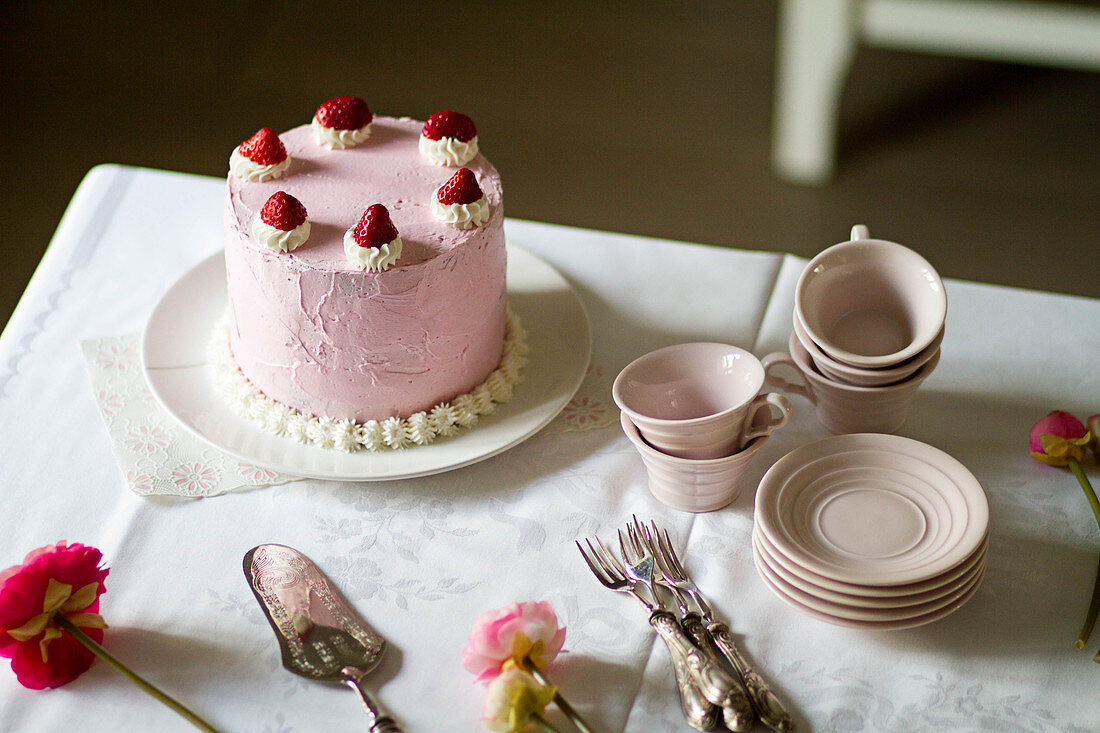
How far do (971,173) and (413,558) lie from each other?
8.46 ft

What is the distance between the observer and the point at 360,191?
1467 millimetres

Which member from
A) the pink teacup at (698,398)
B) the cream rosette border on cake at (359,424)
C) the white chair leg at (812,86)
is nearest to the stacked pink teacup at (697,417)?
the pink teacup at (698,398)

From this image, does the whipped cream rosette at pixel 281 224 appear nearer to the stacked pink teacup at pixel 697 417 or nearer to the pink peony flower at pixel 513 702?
the stacked pink teacup at pixel 697 417

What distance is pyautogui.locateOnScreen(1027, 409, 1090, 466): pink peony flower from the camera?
1.35 metres

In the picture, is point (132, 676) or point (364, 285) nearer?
point (132, 676)

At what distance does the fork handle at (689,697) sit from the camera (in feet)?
3.59

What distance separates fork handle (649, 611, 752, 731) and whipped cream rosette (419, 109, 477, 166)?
0.69m

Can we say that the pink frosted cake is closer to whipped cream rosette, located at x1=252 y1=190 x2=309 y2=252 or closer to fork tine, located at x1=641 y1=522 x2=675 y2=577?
whipped cream rosette, located at x1=252 y1=190 x2=309 y2=252

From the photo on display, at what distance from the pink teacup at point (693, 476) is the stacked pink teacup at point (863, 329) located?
0.14 meters

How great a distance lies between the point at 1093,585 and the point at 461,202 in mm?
875

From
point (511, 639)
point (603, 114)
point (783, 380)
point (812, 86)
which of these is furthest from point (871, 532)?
point (603, 114)

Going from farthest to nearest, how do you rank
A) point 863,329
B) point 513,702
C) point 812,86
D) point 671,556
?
point 812,86, point 863,329, point 671,556, point 513,702

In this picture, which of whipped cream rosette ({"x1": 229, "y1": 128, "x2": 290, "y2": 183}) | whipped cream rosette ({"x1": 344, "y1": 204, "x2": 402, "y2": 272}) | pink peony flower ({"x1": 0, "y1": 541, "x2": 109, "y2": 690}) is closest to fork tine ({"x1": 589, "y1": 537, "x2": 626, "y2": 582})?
whipped cream rosette ({"x1": 344, "y1": 204, "x2": 402, "y2": 272})

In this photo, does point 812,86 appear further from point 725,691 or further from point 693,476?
point 725,691
